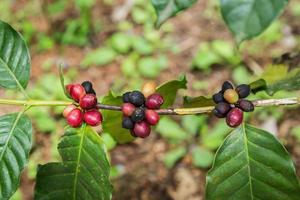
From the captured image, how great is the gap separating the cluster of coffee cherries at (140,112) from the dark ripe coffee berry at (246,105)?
0.97 ft

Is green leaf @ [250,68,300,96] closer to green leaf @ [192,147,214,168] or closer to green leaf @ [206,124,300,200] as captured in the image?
green leaf @ [206,124,300,200]

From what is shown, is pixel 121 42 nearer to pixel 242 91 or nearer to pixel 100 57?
pixel 100 57

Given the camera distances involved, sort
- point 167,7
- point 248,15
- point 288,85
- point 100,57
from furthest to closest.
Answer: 1. point 100,57
2. point 288,85
3. point 167,7
4. point 248,15

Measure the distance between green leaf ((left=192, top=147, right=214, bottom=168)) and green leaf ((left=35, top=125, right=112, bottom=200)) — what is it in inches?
94.3

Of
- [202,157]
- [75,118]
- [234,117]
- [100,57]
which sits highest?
[100,57]

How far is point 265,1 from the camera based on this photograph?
1115 millimetres

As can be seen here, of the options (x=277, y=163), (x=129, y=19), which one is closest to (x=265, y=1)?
(x=277, y=163)

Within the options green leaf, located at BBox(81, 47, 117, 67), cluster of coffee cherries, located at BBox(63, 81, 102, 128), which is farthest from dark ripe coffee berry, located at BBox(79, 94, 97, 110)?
green leaf, located at BBox(81, 47, 117, 67)

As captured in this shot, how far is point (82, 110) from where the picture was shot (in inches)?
65.0

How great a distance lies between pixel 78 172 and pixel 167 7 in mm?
704

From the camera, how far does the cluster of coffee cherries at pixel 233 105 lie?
5.18 feet

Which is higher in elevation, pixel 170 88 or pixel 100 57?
pixel 100 57

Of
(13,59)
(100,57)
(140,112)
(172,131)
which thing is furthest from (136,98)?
(100,57)

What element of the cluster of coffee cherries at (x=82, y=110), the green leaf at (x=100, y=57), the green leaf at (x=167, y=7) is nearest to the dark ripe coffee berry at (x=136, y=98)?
the cluster of coffee cherries at (x=82, y=110)
